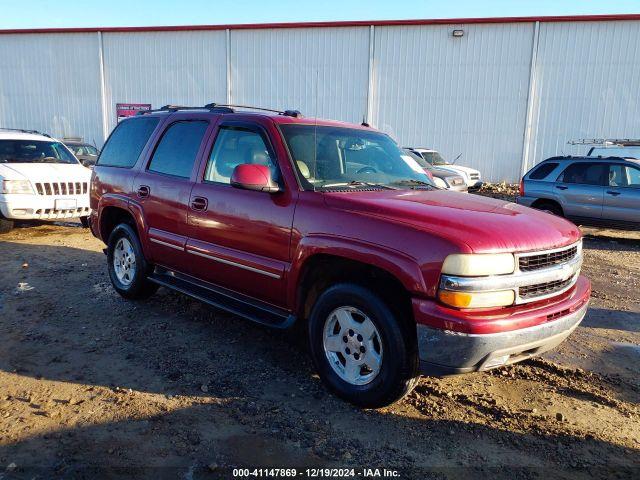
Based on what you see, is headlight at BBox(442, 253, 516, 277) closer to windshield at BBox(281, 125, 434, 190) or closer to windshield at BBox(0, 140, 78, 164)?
windshield at BBox(281, 125, 434, 190)

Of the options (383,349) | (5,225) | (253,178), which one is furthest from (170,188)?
(5,225)

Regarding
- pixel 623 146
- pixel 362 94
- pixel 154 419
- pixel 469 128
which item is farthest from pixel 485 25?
pixel 154 419

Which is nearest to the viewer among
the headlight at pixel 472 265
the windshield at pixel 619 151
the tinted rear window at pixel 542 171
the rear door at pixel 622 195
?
the headlight at pixel 472 265

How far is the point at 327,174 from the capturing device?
380cm

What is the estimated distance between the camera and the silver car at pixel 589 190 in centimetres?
984

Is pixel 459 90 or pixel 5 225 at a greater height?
pixel 459 90

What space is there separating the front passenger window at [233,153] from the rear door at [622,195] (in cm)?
861

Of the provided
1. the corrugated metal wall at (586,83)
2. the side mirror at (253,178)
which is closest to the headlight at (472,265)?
the side mirror at (253,178)

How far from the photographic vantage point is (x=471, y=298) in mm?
2797

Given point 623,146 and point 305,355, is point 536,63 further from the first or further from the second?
point 305,355

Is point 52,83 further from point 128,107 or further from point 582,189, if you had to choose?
point 582,189

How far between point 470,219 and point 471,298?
56 cm

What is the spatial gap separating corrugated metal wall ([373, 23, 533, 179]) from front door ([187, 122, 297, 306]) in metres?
18.6

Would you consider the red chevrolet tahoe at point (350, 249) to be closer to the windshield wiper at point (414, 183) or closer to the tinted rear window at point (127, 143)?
the windshield wiper at point (414, 183)
